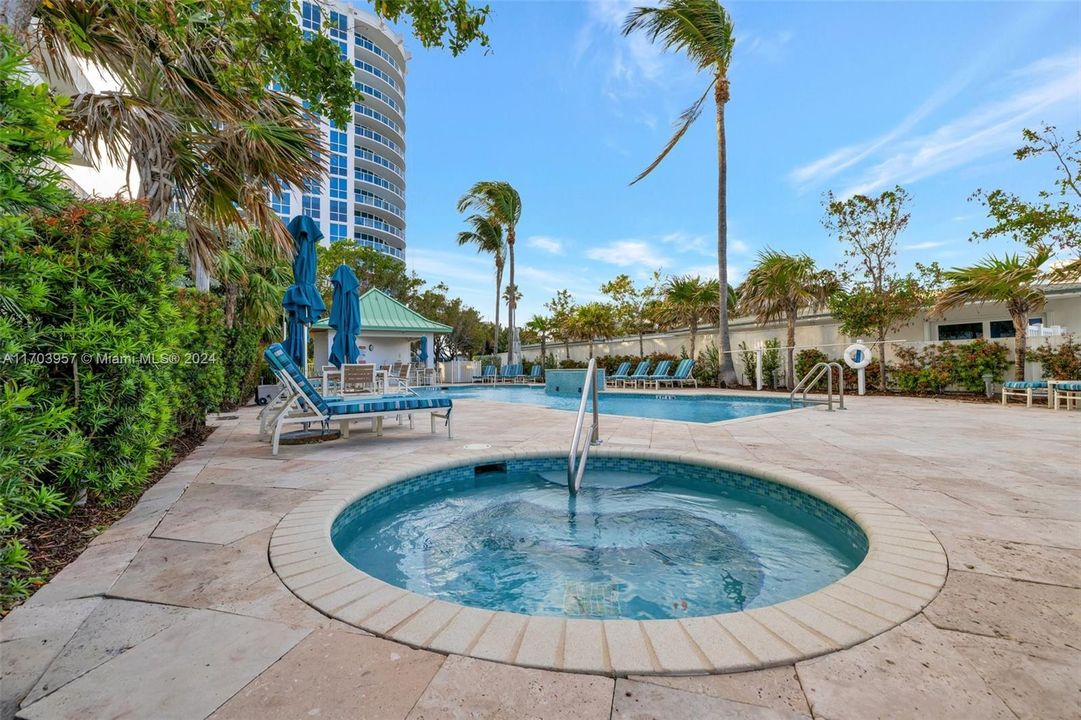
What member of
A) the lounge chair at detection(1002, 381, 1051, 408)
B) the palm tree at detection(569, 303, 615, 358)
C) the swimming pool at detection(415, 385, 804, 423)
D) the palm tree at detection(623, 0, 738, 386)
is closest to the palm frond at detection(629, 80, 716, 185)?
the palm tree at detection(623, 0, 738, 386)

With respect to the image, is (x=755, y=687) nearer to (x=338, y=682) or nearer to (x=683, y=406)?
(x=338, y=682)

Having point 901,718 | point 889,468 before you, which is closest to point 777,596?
point 901,718

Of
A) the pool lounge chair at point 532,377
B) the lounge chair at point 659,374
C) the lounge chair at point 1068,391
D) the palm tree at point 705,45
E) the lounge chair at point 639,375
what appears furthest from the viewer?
the pool lounge chair at point 532,377

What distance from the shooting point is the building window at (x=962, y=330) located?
15.8m

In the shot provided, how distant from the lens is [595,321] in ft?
77.7

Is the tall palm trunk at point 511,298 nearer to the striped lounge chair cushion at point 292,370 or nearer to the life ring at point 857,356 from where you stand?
the life ring at point 857,356

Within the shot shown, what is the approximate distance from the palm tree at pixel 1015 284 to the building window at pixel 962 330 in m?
5.31

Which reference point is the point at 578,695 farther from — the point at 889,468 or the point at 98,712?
the point at 889,468

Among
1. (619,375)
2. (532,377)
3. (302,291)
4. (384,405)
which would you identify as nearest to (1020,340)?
(619,375)

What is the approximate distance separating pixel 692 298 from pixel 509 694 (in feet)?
60.8

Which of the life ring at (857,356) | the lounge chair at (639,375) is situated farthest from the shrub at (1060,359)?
the lounge chair at (639,375)

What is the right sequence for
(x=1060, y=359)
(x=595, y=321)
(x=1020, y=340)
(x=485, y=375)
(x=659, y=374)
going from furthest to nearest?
(x=485, y=375) < (x=595, y=321) < (x=659, y=374) < (x=1020, y=340) < (x=1060, y=359)

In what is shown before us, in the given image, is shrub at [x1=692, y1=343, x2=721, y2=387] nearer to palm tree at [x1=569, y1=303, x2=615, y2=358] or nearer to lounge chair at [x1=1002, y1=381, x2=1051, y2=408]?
palm tree at [x1=569, y1=303, x2=615, y2=358]

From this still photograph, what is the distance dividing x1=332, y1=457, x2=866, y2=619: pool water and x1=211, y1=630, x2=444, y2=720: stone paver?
97cm
